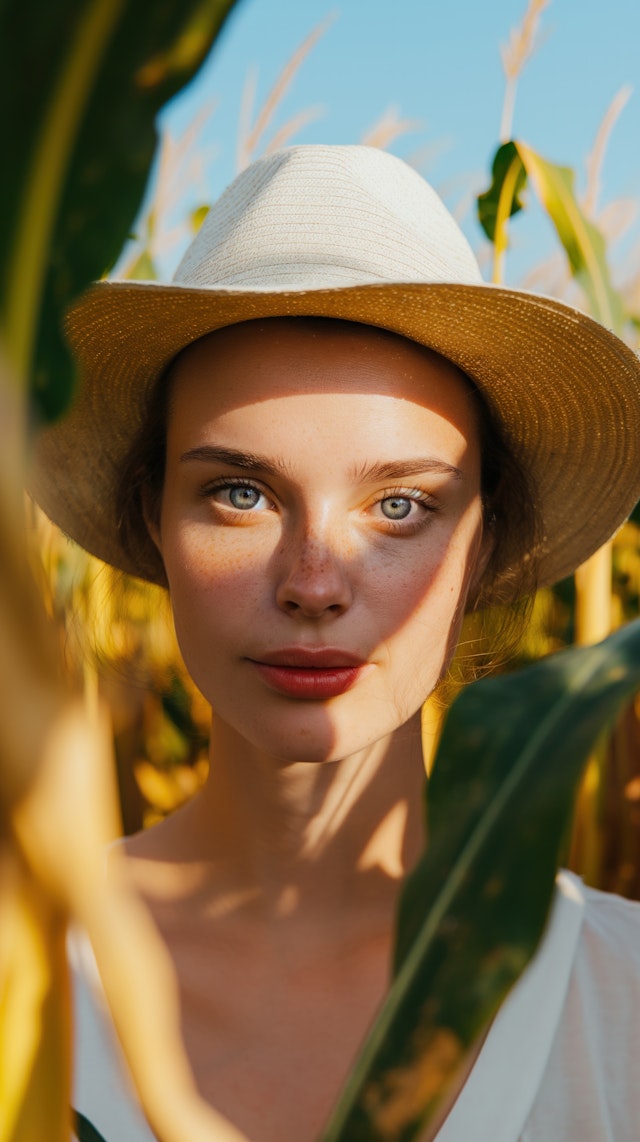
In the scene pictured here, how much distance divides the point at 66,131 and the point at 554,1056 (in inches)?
34.3

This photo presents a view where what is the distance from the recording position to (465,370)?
1.00 meters

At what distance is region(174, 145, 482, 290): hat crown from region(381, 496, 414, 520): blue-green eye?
7.1 inches

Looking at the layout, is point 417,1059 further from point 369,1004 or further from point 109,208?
point 369,1004

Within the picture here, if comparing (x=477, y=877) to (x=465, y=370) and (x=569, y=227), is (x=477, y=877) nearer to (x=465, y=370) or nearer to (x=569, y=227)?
(x=465, y=370)

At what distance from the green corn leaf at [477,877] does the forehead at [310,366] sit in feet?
1.74

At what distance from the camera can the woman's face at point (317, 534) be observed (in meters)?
0.83

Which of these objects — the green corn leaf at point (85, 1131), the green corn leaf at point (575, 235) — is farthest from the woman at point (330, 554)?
the green corn leaf at point (85, 1131)

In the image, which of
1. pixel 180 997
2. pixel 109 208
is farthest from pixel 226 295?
pixel 180 997

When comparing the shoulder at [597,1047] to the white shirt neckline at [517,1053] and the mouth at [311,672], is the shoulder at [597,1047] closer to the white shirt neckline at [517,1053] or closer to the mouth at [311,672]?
the white shirt neckline at [517,1053]

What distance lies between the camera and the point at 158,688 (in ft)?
5.84

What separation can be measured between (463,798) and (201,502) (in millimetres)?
602

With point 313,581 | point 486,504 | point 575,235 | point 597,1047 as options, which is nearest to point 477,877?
point 313,581

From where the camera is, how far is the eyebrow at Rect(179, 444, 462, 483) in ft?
2.76

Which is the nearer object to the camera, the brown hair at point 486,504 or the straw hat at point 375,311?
the straw hat at point 375,311
